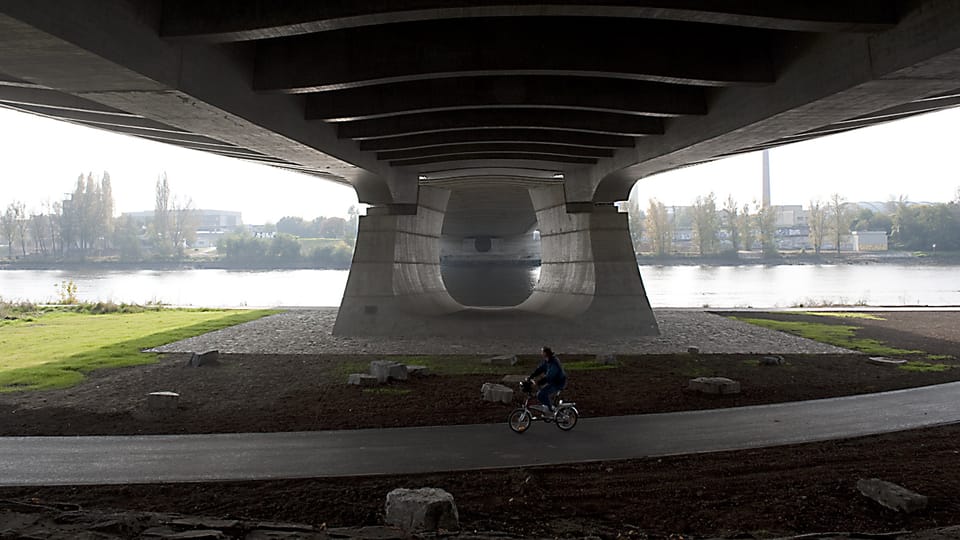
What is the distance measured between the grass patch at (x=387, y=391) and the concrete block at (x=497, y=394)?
210cm

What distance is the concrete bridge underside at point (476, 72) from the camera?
31.6 feet

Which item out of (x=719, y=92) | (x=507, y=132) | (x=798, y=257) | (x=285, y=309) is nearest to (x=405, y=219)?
(x=507, y=132)

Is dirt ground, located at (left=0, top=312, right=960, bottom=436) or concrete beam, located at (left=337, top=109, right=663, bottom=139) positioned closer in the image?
dirt ground, located at (left=0, top=312, right=960, bottom=436)

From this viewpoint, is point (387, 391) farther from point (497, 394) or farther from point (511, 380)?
point (511, 380)

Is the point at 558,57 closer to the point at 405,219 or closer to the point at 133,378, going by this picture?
the point at 133,378

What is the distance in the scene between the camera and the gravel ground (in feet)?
77.3

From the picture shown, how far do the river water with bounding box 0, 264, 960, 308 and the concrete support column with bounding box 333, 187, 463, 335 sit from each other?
1902cm

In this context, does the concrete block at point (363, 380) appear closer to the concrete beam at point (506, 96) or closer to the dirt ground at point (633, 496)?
the concrete beam at point (506, 96)

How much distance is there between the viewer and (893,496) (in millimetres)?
7977

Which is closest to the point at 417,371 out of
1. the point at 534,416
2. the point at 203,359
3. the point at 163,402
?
the point at 163,402

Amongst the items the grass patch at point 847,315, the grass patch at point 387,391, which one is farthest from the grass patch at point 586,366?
the grass patch at point 847,315

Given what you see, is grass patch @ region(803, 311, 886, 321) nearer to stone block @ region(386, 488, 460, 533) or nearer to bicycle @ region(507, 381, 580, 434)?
bicycle @ region(507, 381, 580, 434)

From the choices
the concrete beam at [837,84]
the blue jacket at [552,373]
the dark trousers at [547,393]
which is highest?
the concrete beam at [837,84]

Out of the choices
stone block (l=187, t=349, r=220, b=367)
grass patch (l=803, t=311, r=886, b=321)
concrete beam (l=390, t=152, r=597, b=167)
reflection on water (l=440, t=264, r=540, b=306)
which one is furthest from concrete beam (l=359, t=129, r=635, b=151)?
reflection on water (l=440, t=264, r=540, b=306)
